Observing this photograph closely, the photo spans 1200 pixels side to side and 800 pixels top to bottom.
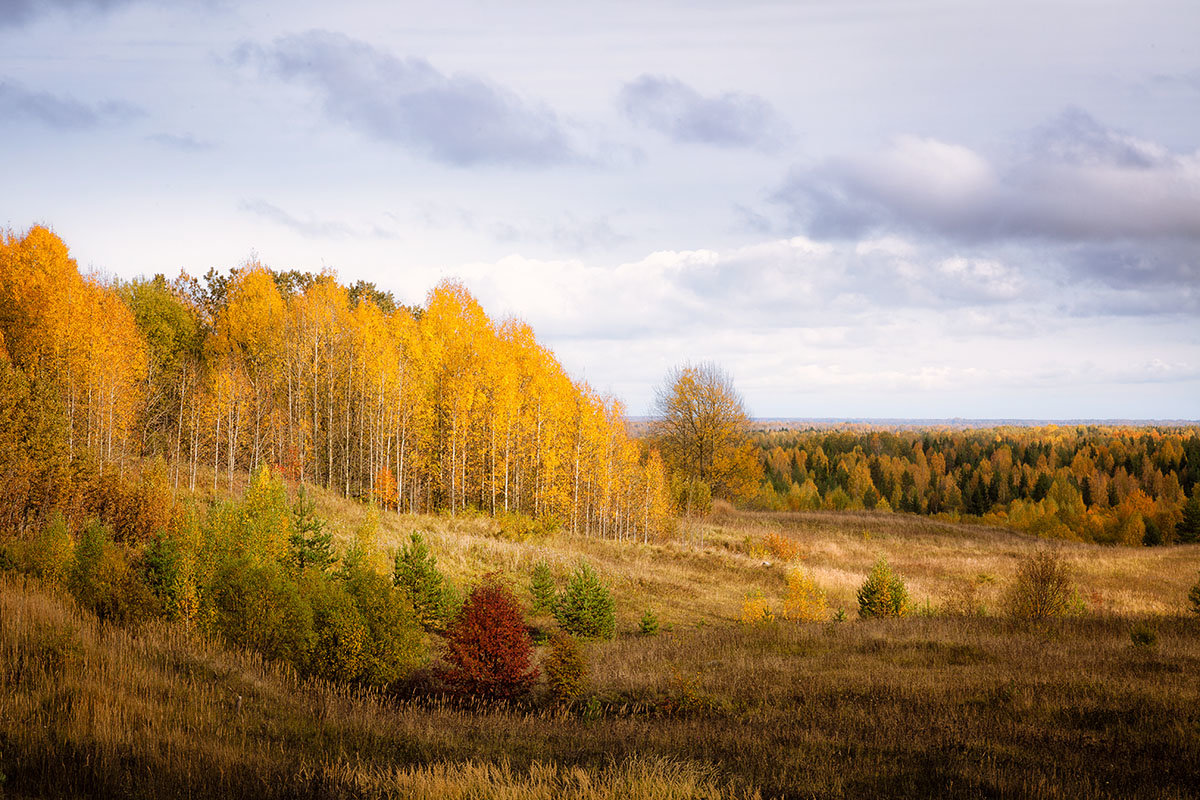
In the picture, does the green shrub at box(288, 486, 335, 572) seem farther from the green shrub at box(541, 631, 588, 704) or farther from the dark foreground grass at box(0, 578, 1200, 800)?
the green shrub at box(541, 631, 588, 704)

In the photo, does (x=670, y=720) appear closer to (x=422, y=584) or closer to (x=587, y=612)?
(x=587, y=612)

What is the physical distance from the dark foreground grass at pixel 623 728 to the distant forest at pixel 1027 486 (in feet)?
233

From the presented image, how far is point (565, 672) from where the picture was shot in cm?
1323

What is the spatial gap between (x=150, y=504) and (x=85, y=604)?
801cm

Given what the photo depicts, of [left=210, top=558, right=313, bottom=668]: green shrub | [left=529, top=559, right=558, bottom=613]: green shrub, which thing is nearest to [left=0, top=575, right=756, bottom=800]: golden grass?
[left=210, top=558, right=313, bottom=668]: green shrub

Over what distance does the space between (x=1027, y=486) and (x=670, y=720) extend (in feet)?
357

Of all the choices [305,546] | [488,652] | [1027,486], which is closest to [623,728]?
[488,652]

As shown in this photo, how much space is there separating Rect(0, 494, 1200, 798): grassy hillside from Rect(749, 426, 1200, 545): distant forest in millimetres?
67631

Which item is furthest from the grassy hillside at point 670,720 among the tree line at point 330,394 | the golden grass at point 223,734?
the tree line at point 330,394

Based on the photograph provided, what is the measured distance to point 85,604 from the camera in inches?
566

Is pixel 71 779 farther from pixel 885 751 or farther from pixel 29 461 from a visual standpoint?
pixel 29 461

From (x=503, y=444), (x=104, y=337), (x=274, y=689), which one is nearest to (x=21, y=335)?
(x=104, y=337)

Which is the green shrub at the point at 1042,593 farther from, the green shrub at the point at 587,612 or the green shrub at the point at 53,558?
the green shrub at the point at 53,558

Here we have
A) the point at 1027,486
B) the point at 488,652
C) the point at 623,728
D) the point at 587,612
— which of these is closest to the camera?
the point at 623,728
